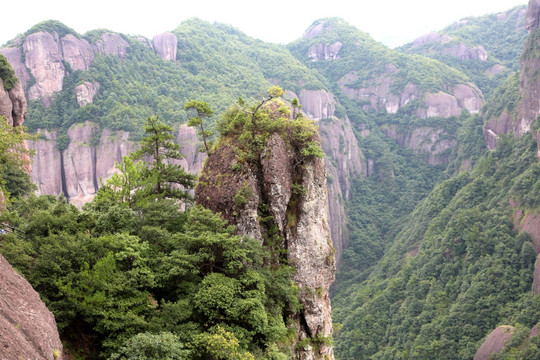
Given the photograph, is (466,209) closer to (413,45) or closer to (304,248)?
(304,248)

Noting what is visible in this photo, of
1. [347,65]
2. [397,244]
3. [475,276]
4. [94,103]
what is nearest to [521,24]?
[347,65]

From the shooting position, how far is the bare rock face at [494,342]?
140ft

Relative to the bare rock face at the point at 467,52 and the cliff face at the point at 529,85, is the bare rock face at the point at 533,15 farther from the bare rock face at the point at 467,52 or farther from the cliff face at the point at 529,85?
the bare rock face at the point at 467,52

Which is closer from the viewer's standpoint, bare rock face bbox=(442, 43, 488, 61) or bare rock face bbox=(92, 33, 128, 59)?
bare rock face bbox=(92, 33, 128, 59)

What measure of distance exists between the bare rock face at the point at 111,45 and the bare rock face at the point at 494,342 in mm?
72143

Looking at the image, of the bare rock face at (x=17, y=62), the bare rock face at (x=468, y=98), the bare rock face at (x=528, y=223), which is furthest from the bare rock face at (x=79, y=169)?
the bare rock face at (x=468, y=98)

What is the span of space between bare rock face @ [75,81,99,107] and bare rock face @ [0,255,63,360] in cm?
6200

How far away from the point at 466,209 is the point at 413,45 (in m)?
122

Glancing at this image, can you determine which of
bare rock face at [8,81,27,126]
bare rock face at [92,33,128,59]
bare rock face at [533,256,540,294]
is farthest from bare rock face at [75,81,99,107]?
bare rock face at [533,256,540,294]

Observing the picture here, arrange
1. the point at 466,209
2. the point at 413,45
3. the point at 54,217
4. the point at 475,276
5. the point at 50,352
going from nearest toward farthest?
1. the point at 50,352
2. the point at 54,217
3. the point at 475,276
4. the point at 466,209
5. the point at 413,45

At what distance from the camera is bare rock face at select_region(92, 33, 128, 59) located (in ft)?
255

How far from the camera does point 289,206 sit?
21.4m

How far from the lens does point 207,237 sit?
16266 millimetres

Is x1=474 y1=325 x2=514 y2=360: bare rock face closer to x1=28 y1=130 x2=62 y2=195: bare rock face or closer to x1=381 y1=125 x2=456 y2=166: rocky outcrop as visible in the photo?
x1=28 y1=130 x2=62 y2=195: bare rock face
